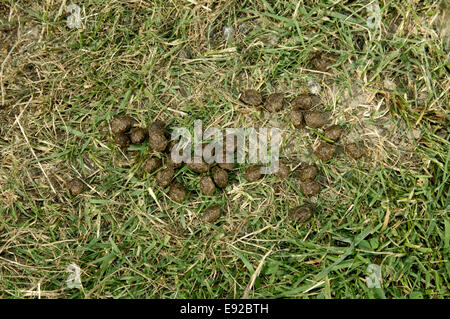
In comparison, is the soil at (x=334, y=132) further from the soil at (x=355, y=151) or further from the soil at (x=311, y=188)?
the soil at (x=311, y=188)

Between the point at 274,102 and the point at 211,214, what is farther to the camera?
the point at 274,102

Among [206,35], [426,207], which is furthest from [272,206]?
[206,35]

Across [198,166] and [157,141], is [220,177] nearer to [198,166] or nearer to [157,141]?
[198,166]

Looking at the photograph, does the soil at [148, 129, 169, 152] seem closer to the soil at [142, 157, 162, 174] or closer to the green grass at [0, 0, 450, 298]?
the soil at [142, 157, 162, 174]

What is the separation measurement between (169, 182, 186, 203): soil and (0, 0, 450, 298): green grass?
0.26 ft

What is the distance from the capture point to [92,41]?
415 cm

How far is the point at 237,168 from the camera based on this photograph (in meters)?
3.89

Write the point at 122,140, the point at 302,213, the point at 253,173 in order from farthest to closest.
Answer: the point at 122,140, the point at 253,173, the point at 302,213

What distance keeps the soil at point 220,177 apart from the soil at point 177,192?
34 cm

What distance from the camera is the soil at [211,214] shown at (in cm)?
378

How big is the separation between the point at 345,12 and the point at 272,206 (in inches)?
82.4

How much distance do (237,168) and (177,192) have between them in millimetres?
635

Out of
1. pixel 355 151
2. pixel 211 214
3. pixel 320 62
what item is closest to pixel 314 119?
pixel 355 151

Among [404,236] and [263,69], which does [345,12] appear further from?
[404,236]
